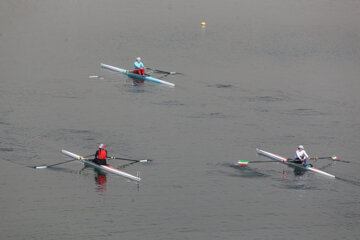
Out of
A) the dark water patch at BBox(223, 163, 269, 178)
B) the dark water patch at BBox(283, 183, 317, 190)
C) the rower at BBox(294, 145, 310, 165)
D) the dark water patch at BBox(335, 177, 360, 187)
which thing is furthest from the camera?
the rower at BBox(294, 145, 310, 165)

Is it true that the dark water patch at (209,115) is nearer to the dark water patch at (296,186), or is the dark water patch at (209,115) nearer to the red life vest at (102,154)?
the red life vest at (102,154)

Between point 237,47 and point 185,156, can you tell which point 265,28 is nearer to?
point 237,47

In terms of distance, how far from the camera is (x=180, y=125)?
49.0 meters

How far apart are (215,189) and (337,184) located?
7.72 metres

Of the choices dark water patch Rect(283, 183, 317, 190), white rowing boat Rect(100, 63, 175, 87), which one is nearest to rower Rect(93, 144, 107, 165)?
dark water patch Rect(283, 183, 317, 190)

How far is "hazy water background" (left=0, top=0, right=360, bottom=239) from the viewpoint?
33688 millimetres

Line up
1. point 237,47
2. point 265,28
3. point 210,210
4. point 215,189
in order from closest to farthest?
1. point 210,210
2. point 215,189
3. point 237,47
4. point 265,28

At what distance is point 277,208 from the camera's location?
3503 cm

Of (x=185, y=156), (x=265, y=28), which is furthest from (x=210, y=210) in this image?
(x=265, y=28)

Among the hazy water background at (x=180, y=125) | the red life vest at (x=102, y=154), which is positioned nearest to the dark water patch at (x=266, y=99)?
the hazy water background at (x=180, y=125)

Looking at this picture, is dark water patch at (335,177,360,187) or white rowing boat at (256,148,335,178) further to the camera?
white rowing boat at (256,148,335,178)

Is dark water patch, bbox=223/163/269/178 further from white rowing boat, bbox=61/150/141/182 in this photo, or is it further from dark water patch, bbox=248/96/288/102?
dark water patch, bbox=248/96/288/102

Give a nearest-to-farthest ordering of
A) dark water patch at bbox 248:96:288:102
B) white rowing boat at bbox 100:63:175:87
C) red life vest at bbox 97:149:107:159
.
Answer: red life vest at bbox 97:149:107:159, dark water patch at bbox 248:96:288:102, white rowing boat at bbox 100:63:175:87

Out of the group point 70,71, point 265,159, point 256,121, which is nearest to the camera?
point 265,159
